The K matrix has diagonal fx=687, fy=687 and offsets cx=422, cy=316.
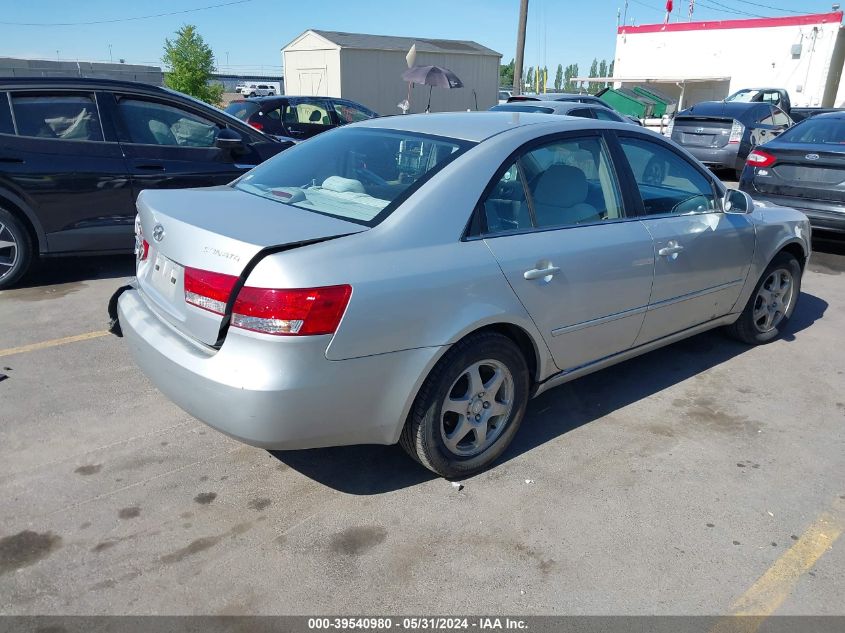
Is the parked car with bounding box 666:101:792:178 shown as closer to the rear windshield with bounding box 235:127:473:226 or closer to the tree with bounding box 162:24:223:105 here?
the rear windshield with bounding box 235:127:473:226

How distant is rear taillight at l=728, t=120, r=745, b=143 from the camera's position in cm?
1255

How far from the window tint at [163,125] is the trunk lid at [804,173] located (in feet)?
19.6

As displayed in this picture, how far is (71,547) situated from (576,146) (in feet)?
9.71

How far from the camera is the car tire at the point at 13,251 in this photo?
5.55m

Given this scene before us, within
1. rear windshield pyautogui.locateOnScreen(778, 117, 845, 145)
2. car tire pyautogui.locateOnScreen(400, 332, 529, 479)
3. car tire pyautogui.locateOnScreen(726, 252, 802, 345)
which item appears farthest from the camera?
rear windshield pyautogui.locateOnScreen(778, 117, 845, 145)

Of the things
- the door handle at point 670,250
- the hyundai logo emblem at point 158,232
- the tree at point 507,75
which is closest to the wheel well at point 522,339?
the door handle at point 670,250

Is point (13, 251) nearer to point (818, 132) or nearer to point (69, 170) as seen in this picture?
point (69, 170)

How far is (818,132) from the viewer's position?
797 centimetres

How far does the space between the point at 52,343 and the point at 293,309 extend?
2966 millimetres

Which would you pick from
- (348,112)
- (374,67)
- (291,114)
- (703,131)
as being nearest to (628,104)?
(374,67)

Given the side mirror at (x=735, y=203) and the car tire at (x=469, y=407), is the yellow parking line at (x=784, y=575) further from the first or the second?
the side mirror at (x=735, y=203)

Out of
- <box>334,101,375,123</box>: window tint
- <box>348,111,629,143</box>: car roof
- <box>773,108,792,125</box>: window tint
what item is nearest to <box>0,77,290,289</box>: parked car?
<box>348,111,629,143</box>: car roof

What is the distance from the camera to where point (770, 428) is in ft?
12.6

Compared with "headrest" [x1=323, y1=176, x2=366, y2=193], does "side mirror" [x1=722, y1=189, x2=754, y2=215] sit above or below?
below
